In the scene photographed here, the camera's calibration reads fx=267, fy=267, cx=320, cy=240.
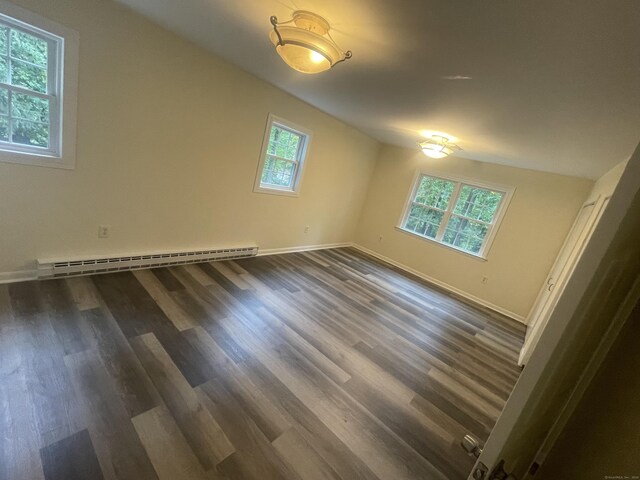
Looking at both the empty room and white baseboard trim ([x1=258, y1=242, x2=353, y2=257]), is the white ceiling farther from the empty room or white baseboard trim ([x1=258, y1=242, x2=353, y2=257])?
white baseboard trim ([x1=258, y1=242, x2=353, y2=257])

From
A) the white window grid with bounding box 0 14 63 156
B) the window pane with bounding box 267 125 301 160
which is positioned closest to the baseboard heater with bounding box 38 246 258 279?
the white window grid with bounding box 0 14 63 156

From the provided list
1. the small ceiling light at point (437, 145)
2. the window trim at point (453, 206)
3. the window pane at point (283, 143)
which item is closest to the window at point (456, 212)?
the window trim at point (453, 206)

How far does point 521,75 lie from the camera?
164 centimetres

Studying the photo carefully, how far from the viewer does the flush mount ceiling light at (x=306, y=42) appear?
1.55 m

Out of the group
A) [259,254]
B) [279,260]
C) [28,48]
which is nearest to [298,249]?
[279,260]

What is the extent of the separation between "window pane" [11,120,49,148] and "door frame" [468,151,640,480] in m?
3.35

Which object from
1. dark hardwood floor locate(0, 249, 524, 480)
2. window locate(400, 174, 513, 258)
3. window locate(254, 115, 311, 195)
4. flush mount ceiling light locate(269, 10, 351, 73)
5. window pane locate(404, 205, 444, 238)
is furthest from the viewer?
window pane locate(404, 205, 444, 238)

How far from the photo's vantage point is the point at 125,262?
284 cm

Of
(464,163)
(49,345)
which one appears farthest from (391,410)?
(464,163)

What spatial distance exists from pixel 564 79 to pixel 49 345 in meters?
3.62

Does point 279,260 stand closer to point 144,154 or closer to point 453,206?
point 144,154

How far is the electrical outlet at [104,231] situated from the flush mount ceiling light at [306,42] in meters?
2.36

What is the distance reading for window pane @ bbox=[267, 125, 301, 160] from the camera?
385cm

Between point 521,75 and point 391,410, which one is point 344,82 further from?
point 391,410
